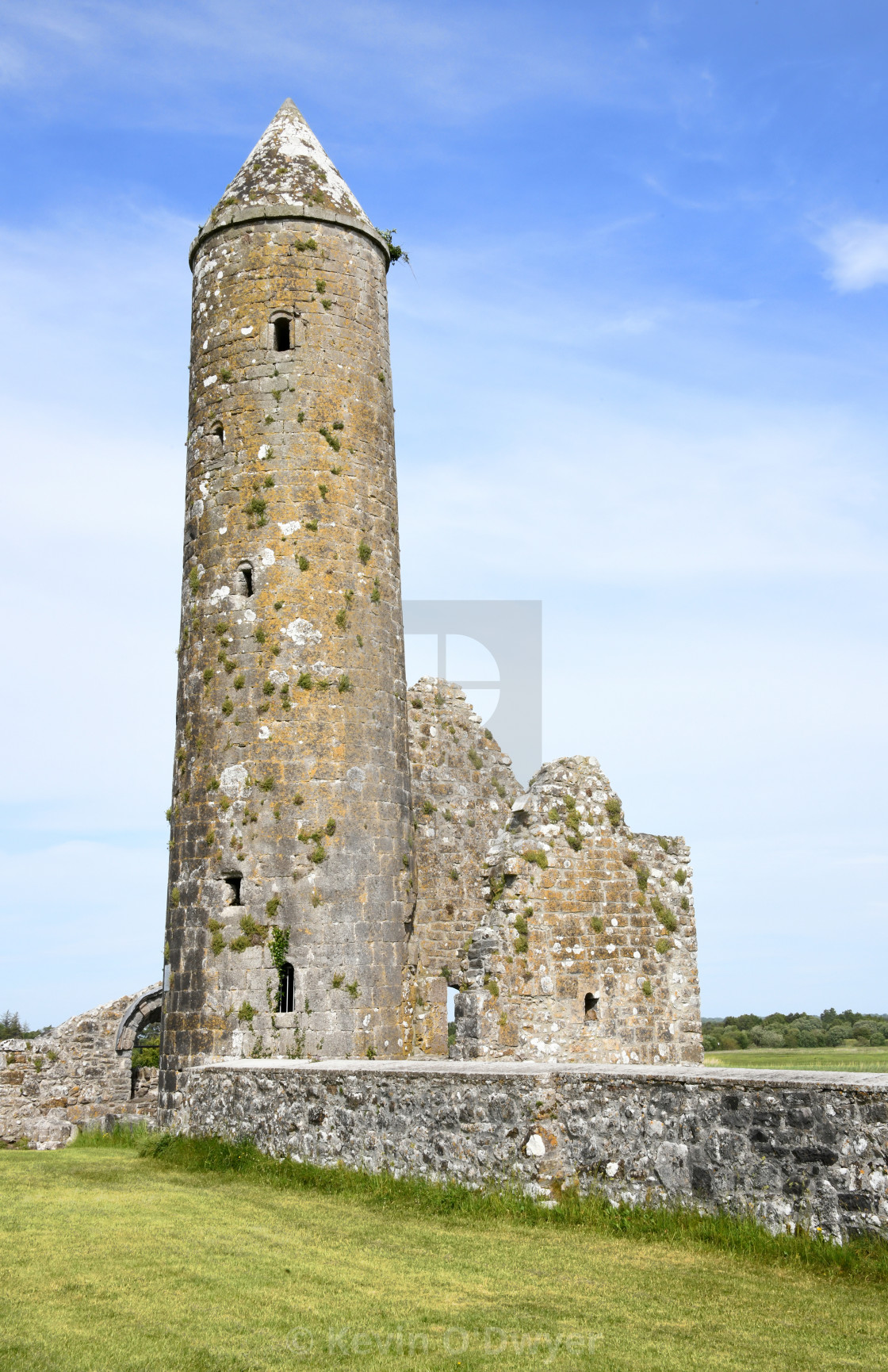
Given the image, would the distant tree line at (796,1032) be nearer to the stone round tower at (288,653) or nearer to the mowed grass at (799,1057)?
the mowed grass at (799,1057)

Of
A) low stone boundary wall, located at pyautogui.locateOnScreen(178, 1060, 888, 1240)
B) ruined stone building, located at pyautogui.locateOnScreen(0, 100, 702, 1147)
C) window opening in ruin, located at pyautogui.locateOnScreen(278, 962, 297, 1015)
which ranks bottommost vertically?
low stone boundary wall, located at pyautogui.locateOnScreen(178, 1060, 888, 1240)

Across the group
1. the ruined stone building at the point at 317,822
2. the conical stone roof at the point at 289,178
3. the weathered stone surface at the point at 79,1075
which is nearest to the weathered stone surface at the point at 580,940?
the ruined stone building at the point at 317,822

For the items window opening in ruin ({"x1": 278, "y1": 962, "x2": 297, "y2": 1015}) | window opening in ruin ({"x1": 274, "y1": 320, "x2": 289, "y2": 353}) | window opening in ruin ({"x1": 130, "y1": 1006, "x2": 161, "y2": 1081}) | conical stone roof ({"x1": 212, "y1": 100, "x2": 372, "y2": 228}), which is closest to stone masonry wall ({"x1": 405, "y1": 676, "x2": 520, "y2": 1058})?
window opening in ruin ({"x1": 278, "y1": 962, "x2": 297, "y2": 1015})

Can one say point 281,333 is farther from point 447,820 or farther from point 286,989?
point 286,989

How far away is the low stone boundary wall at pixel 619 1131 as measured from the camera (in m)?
6.62

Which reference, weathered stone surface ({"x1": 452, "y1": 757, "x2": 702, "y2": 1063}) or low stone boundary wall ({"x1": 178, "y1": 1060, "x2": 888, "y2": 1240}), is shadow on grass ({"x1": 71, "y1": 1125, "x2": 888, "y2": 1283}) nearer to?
low stone boundary wall ({"x1": 178, "y1": 1060, "x2": 888, "y2": 1240})

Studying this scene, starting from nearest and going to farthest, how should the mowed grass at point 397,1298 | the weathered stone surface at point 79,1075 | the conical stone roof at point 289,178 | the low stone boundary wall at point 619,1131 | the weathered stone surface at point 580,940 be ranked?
the mowed grass at point 397,1298
the low stone boundary wall at point 619,1131
the weathered stone surface at point 580,940
the conical stone roof at point 289,178
the weathered stone surface at point 79,1075

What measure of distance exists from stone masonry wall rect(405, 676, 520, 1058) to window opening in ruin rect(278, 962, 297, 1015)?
286 centimetres

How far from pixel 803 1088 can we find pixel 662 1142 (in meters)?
1.09

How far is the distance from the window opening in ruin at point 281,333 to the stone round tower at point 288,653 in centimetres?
4

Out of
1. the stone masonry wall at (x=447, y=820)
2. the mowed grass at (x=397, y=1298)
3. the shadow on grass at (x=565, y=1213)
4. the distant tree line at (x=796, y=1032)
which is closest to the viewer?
the mowed grass at (x=397, y=1298)

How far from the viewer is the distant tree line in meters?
23.3

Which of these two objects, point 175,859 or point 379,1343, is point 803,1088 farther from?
point 175,859

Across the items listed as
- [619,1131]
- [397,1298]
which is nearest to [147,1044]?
[619,1131]
